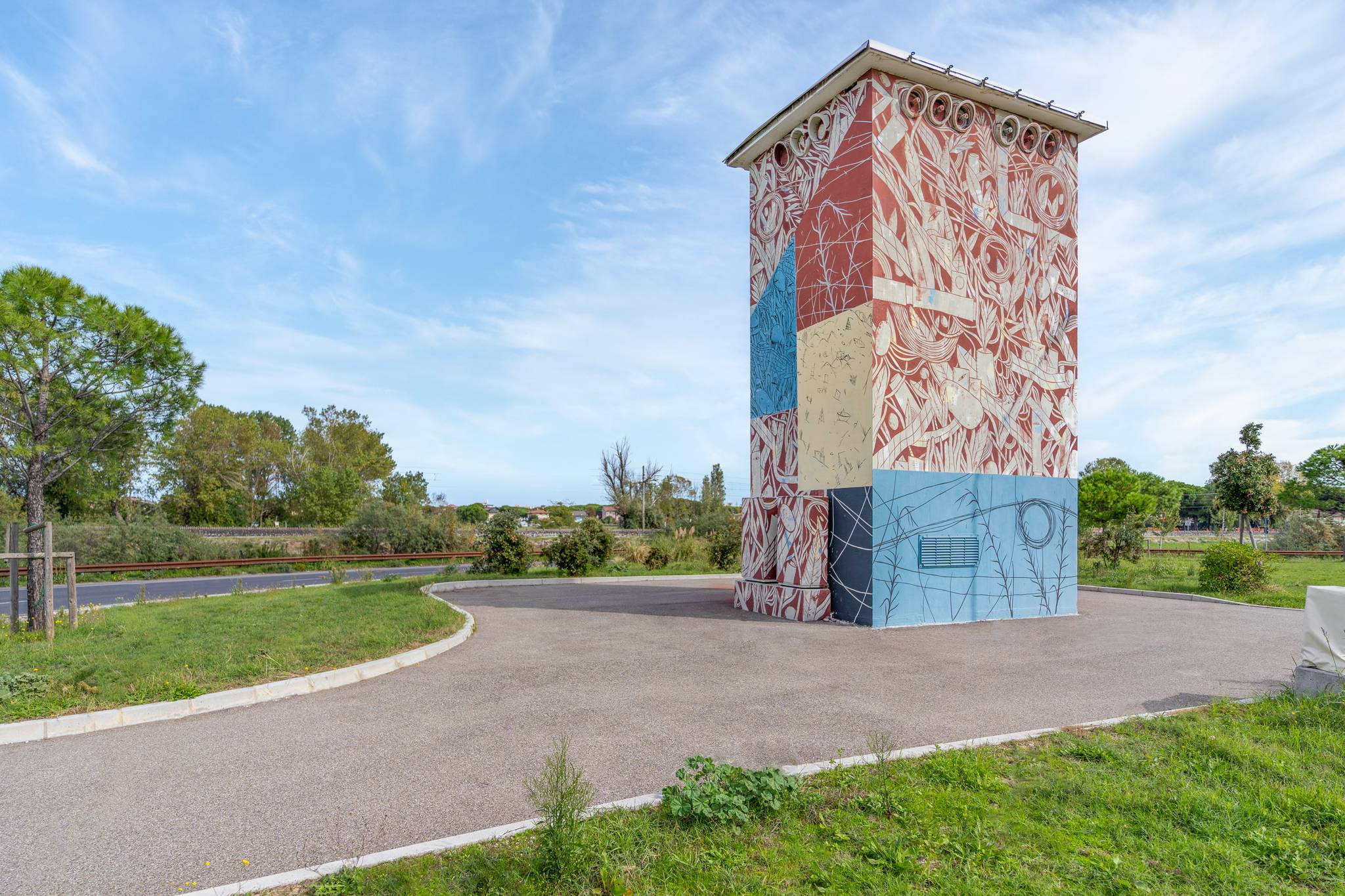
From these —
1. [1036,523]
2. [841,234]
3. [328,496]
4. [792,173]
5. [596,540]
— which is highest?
[792,173]

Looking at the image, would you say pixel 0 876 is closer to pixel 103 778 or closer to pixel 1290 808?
pixel 103 778

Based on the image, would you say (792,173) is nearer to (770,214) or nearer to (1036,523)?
(770,214)

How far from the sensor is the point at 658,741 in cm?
530

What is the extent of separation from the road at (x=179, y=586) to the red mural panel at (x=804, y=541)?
1380cm

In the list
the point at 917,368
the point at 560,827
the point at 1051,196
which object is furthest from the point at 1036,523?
the point at 560,827

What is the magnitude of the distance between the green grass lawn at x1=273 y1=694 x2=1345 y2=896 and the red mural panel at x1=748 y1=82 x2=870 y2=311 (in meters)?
10.0

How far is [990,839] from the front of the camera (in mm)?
3605

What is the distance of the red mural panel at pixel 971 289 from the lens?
11539 millimetres

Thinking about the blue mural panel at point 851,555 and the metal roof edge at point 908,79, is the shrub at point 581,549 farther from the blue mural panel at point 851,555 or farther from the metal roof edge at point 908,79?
the metal roof edge at point 908,79

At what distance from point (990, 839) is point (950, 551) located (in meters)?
8.86

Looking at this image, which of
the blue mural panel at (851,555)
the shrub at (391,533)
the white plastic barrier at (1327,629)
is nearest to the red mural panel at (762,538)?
the blue mural panel at (851,555)

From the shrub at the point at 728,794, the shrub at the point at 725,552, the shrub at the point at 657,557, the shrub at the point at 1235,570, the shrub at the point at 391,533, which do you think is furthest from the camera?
the shrub at the point at 391,533

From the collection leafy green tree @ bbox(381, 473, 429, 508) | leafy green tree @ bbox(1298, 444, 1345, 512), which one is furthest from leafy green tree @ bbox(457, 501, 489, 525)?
leafy green tree @ bbox(1298, 444, 1345, 512)

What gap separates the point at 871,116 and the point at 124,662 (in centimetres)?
1249
